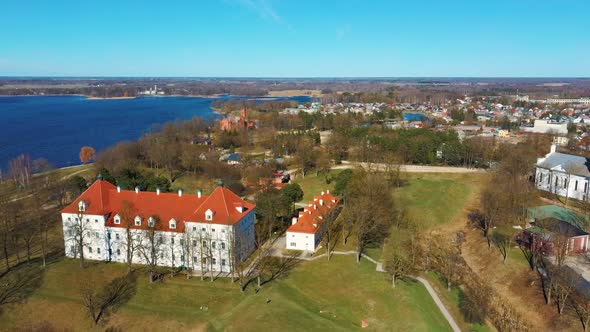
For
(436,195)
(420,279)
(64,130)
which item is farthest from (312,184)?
(64,130)

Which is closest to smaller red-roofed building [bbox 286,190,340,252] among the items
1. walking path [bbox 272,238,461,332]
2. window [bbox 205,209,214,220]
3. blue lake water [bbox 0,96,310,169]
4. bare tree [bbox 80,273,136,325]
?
walking path [bbox 272,238,461,332]

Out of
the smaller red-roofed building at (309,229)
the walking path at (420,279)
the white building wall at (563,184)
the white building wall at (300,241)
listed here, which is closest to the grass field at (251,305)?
the walking path at (420,279)

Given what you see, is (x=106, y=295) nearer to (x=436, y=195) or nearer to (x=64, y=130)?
(x=436, y=195)

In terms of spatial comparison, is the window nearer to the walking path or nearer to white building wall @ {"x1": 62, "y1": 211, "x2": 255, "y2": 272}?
white building wall @ {"x1": 62, "y1": 211, "x2": 255, "y2": 272}

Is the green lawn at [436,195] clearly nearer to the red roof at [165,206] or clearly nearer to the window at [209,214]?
the red roof at [165,206]

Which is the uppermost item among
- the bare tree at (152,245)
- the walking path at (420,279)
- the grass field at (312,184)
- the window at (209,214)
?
the window at (209,214)

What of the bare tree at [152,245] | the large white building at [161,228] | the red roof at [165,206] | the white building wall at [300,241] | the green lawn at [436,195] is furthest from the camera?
the green lawn at [436,195]
